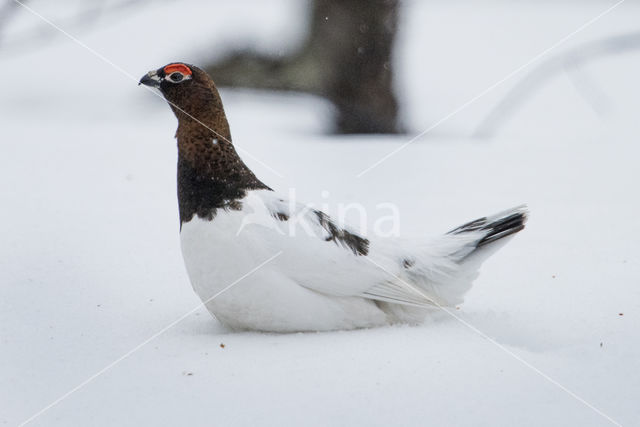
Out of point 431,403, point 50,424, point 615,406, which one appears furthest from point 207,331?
point 615,406

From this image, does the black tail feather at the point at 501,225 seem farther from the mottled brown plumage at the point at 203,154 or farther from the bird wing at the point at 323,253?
the mottled brown plumage at the point at 203,154

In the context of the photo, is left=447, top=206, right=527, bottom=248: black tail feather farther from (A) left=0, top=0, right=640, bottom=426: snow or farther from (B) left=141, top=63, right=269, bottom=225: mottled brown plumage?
(B) left=141, top=63, right=269, bottom=225: mottled brown plumage

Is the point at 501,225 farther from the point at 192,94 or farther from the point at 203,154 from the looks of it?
the point at 192,94

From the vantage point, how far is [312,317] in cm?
254

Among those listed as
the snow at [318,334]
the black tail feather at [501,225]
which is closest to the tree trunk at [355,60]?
the snow at [318,334]

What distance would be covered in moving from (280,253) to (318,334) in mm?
284

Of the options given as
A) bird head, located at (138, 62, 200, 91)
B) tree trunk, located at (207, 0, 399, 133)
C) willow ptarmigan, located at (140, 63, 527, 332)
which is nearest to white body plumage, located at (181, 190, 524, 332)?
willow ptarmigan, located at (140, 63, 527, 332)

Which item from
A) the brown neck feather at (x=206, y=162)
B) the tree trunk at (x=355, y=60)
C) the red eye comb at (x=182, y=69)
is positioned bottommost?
the brown neck feather at (x=206, y=162)

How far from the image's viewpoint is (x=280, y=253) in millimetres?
2539

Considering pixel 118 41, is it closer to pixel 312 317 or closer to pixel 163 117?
pixel 163 117

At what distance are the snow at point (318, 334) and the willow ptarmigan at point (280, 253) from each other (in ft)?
0.30

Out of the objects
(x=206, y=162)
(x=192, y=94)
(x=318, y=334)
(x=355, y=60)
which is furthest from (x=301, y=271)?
(x=355, y=60)

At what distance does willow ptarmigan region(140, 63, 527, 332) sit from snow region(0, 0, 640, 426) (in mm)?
93

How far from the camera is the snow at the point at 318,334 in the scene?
211 centimetres
